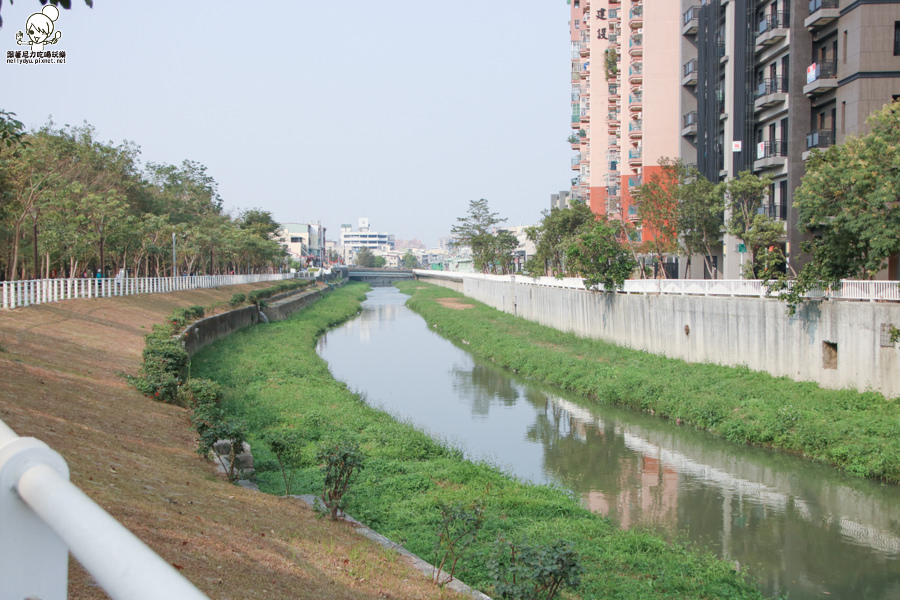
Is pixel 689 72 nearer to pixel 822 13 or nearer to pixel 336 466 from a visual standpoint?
pixel 822 13

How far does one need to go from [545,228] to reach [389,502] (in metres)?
45.3

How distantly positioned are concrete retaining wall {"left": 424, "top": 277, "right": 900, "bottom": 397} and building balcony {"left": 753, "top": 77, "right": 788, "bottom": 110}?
336 inches

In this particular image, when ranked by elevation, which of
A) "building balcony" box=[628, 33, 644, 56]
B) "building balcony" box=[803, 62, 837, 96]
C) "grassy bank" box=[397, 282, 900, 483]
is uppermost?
"building balcony" box=[628, 33, 644, 56]

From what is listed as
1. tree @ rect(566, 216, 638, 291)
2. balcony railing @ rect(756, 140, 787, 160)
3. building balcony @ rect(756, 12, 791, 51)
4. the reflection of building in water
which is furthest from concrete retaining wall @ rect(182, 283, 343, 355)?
building balcony @ rect(756, 12, 791, 51)

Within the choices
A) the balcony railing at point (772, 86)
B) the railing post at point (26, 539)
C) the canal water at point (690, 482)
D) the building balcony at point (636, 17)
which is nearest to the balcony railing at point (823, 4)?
the balcony railing at point (772, 86)

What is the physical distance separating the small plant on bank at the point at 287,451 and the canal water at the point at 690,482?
4775 millimetres

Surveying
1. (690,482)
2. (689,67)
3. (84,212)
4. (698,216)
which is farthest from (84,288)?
(689,67)

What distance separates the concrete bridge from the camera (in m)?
149

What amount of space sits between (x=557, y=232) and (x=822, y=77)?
27602 mm

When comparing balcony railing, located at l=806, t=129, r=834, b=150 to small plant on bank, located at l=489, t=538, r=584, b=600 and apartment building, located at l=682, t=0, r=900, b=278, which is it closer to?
apartment building, located at l=682, t=0, r=900, b=278

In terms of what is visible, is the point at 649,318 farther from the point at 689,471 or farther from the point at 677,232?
the point at 689,471

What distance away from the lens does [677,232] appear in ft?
110

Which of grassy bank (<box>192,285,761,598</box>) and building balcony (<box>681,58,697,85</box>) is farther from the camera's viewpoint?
building balcony (<box>681,58,697,85</box>)

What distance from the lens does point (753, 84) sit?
32156mm
